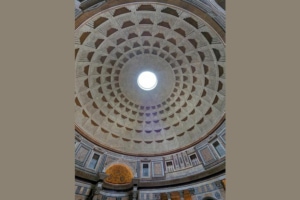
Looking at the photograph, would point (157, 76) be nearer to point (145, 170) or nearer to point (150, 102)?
point (150, 102)

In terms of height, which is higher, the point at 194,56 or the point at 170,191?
the point at 194,56

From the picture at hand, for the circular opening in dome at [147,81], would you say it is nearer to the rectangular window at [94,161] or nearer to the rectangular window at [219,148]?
the rectangular window at [94,161]

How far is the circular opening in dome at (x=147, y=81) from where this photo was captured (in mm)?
23375

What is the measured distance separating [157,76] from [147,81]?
4.25 ft

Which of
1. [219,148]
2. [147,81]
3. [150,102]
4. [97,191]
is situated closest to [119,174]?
[97,191]

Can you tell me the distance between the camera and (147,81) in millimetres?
23812

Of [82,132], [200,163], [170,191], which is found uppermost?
[82,132]

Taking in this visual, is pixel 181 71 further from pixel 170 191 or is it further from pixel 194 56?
pixel 170 191

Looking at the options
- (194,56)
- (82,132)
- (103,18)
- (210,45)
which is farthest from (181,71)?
(82,132)

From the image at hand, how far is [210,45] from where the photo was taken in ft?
60.3

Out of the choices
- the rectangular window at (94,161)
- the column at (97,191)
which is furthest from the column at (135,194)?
the rectangular window at (94,161)

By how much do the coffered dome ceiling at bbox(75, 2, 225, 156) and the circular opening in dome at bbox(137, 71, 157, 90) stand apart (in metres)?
0.37

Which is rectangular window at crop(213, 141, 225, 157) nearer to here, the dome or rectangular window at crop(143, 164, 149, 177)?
the dome

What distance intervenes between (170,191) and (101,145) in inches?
269
